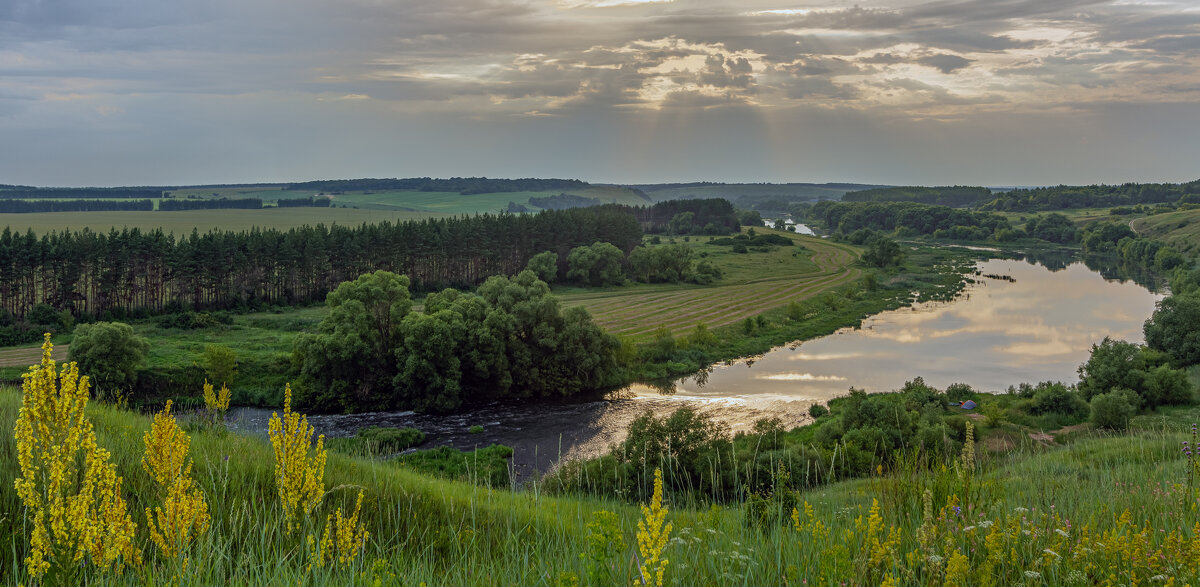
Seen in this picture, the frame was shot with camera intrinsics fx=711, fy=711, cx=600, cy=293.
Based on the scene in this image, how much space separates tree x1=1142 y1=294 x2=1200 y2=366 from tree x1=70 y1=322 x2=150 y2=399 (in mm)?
67938

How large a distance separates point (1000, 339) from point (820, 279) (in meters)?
38.4

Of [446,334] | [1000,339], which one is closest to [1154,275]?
[1000,339]

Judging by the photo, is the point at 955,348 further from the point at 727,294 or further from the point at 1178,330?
the point at 727,294

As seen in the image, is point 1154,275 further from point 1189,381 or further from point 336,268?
point 336,268

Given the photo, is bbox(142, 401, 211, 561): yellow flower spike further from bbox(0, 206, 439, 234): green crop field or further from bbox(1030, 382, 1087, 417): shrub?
bbox(0, 206, 439, 234): green crop field

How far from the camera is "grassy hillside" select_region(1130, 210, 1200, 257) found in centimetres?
12054

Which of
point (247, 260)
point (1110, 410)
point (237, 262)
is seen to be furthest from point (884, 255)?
point (237, 262)

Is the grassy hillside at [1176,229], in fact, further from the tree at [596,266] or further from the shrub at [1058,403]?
the shrub at [1058,403]

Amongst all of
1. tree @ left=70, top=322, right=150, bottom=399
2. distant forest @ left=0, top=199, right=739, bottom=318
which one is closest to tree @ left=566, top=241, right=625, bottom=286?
distant forest @ left=0, top=199, right=739, bottom=318

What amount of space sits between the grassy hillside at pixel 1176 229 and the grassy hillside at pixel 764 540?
14031cm

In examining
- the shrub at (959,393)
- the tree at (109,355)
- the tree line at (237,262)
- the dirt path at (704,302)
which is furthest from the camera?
the dirt path at (704,302)

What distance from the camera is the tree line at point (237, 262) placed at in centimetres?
6756

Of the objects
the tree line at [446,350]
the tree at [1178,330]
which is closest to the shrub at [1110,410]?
the tree at [1178,330]

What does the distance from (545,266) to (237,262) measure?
36.9 metres
